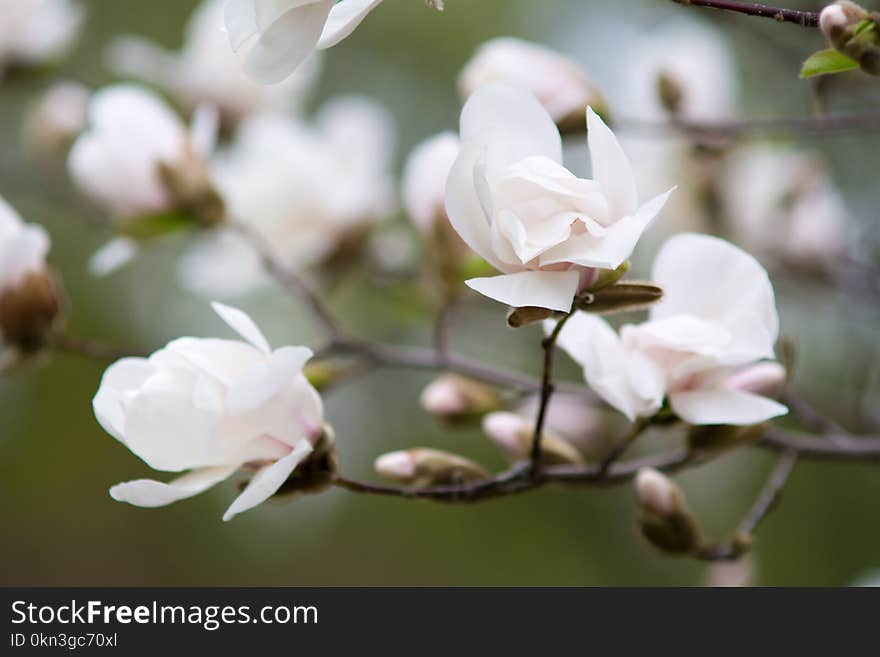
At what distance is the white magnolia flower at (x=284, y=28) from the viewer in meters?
0.46

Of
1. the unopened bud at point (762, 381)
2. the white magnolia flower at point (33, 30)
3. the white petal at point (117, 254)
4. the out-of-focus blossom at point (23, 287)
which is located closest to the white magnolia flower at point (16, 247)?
the out-of-focus blossom at point (23, 287)

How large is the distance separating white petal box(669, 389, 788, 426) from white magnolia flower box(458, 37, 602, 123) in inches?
10.9

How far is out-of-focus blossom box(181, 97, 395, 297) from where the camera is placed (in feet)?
3.70

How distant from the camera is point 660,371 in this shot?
53cm

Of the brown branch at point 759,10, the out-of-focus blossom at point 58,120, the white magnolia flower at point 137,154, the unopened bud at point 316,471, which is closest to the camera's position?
the brown branch at point 759,10

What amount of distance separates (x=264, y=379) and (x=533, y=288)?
0.13 metres

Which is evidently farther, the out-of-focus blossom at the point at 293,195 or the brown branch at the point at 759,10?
the out-of-focus blossom at the point at 293,195

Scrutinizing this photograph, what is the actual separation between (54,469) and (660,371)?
7.84ft

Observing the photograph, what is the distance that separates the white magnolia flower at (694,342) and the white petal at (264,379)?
0.49 feet

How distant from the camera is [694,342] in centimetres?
52

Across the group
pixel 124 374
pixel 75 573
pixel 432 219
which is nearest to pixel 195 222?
pixel 432 219

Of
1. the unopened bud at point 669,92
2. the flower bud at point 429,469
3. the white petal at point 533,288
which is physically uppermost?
the white petal at point 533,288

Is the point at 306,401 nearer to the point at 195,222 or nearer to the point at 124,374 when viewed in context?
the point at 124,374

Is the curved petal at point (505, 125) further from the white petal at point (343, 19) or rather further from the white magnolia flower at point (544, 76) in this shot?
the white magnolia flower at point (544, 76)
